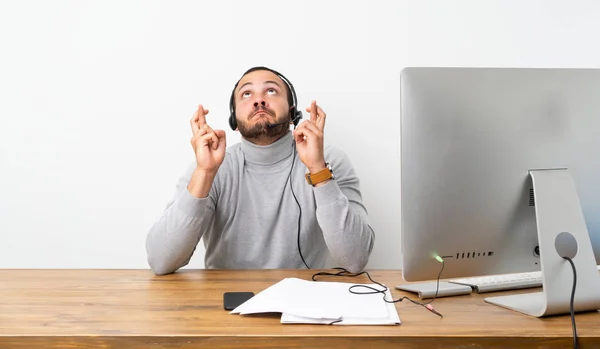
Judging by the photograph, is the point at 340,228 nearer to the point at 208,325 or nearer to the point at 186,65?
the point at 208,325

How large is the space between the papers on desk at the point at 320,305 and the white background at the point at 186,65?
1183 millimetres

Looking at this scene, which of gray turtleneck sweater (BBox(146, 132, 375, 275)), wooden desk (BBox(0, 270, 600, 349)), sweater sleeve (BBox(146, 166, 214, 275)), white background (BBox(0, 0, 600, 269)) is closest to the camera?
wooden desk (BBox(0, 270, 600, 349))

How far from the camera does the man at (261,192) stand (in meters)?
1.59

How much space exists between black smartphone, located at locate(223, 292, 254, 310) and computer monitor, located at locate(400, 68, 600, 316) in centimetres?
34

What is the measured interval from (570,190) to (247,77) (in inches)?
46.3

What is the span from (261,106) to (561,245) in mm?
1094

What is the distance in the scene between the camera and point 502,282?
136 centimetres

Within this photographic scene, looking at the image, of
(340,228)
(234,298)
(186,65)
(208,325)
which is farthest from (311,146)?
(186,65)

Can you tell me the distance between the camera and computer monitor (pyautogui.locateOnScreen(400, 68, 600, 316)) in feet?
3.59

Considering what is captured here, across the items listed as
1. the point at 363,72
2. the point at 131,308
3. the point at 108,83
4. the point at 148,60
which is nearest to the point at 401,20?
the point at 363,72

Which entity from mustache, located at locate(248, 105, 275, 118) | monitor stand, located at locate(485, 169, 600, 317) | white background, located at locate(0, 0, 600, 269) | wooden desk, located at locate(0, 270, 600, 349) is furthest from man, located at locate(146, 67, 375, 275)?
monitor stand, located at locate(485, 169, 600, 317)

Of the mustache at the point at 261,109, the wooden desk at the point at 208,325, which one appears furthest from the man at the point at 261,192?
the wooden desk at the point at 208,325

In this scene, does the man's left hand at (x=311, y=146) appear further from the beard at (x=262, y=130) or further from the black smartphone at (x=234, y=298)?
the black smartphone at (x=234, y=298)

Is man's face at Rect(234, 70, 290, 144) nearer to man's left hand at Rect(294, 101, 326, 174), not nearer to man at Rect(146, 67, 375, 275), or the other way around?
man at Rect(146, 67, 375, 275)
